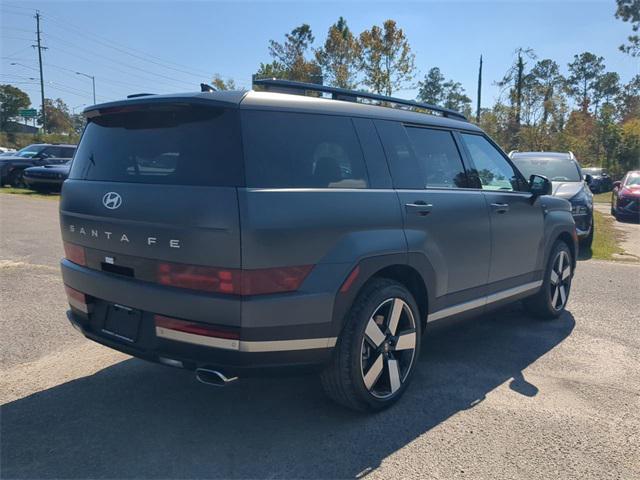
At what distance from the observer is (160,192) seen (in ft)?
9.34

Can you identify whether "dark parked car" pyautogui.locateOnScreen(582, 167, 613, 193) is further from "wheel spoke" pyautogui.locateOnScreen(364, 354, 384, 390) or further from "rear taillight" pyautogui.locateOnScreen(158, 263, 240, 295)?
"rear taillight" pyautogui.locateOnScreen(158, 263, 240, 295)

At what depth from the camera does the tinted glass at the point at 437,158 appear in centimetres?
385

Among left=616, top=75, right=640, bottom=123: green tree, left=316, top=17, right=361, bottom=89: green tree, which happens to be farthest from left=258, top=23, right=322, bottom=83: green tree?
left=616, top=75, right=640, bottom=123: green tree

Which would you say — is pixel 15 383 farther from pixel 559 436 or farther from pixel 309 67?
pixel 309 67

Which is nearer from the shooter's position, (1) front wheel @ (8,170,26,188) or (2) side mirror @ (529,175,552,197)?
(2) side mirror @ (529,175,552,197)

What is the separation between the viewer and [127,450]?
2.91 meters

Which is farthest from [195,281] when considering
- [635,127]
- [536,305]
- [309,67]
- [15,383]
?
[635,127]

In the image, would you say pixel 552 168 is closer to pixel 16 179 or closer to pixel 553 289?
pixel 553 289

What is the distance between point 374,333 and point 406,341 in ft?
1.19

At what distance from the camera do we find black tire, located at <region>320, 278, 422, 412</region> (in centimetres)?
313

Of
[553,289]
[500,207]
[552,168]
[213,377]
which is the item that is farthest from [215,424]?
[552,168]

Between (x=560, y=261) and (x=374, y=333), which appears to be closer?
(x=374, y=333)

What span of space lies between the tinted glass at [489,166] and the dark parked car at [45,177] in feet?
53.4

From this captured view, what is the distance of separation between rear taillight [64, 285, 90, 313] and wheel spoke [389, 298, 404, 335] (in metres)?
1.94
